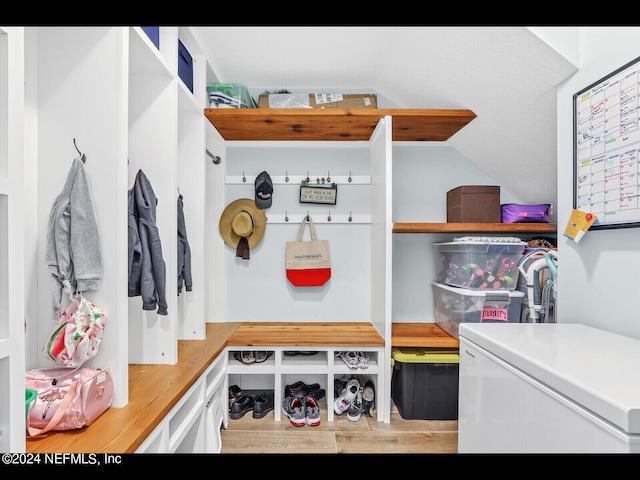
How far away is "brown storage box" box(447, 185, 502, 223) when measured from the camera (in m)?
2.46

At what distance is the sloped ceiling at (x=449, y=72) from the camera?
1.74 metres

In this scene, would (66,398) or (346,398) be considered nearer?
(66,398)

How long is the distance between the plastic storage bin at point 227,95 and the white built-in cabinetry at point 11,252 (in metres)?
1.67

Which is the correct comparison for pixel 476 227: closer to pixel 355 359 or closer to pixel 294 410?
pixel 355 359

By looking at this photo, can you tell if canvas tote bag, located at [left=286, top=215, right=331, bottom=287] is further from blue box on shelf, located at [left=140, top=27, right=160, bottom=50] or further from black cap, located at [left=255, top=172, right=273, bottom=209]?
blue box on shelf, located at [left=140, top=27, right=160, bottom=50]

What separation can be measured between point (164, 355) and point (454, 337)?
1.73 meters

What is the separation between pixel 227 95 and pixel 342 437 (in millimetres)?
2242

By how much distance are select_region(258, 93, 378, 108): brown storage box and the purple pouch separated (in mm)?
1167

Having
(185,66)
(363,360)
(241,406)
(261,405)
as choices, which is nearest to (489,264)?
(363,360)

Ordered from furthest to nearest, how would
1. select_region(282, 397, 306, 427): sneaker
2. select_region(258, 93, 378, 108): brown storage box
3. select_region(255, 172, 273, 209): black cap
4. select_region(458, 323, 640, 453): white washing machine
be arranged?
select_region(255, 172, 273, 209): black cap → select_region(258, 93, 378, 108): brown storage box → select_region(282, 397, 306, 427): sneaker → select_region(458, 323, 640, 453): white washing machine

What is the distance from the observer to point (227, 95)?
245 centimetres

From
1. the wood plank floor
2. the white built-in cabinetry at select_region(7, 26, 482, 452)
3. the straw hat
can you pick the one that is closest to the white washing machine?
the wood plank floor

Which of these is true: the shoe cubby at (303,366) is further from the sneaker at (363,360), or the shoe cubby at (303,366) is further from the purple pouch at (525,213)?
the purple pouch at (525,213)
